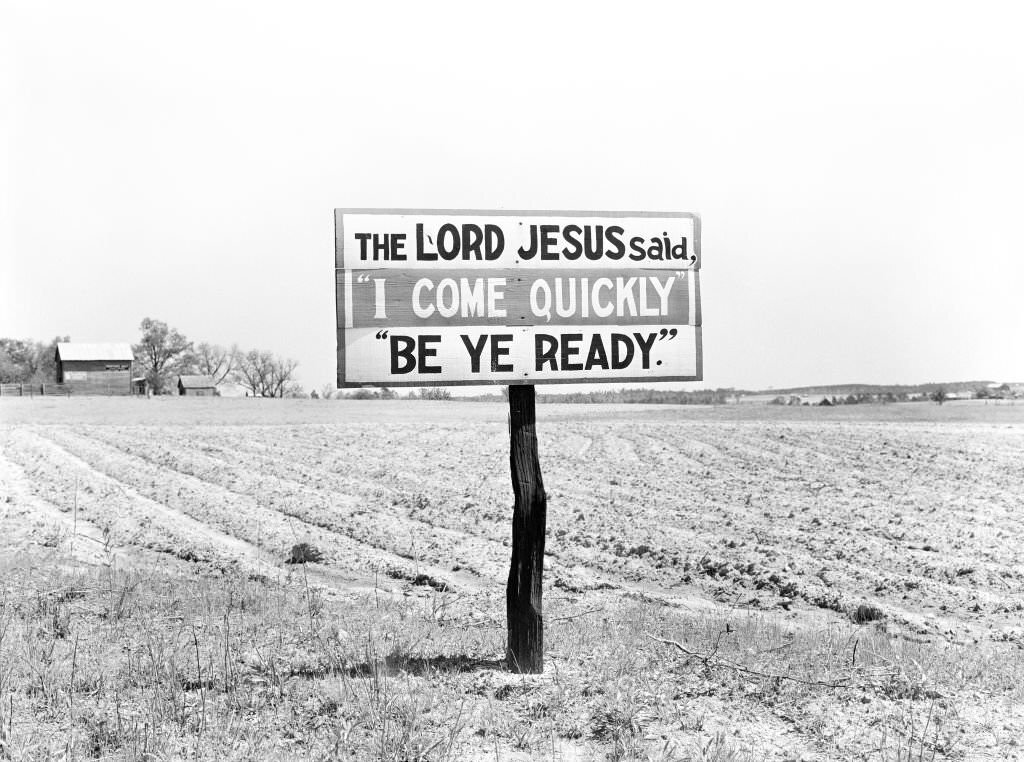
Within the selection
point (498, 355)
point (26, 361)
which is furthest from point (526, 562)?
point (26, 361)

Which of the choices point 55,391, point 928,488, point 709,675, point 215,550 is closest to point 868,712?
point 709,675

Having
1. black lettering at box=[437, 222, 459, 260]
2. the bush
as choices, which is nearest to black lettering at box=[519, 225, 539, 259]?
black lettering at box=[437, 222, 459, 260]

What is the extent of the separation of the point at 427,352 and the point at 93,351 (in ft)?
189

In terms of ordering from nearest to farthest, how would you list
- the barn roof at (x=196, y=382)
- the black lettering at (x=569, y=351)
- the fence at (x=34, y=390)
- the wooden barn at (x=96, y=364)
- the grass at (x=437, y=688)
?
the grass at (x=437, y=688) < the black lettering at (x=569, y=351) < the fence at (x=34, y=390) < the wooden barn at (x=96, y=364) < the barn roof at (x=196, y=382)

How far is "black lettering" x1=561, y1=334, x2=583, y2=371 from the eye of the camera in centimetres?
545

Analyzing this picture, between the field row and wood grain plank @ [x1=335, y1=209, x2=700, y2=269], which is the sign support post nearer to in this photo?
wood grain plank @ [x1=335, y1=209, x2=700, y2=269]

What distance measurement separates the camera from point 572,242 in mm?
5453

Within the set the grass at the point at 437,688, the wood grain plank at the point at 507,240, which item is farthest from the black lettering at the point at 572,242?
the grass at the point at 437,688

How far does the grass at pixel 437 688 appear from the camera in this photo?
13.8 ft

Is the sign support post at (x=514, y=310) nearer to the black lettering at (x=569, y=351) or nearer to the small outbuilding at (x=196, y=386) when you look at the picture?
the black lettering at (x=569, y=351)

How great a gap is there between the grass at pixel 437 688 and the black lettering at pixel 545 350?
1954 mm

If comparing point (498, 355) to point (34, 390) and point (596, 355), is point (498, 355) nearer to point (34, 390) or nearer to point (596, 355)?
point (596, 355)

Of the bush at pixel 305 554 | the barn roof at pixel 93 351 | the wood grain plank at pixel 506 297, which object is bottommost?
the bush at pixel 305 554

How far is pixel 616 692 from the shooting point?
4.88 metres
